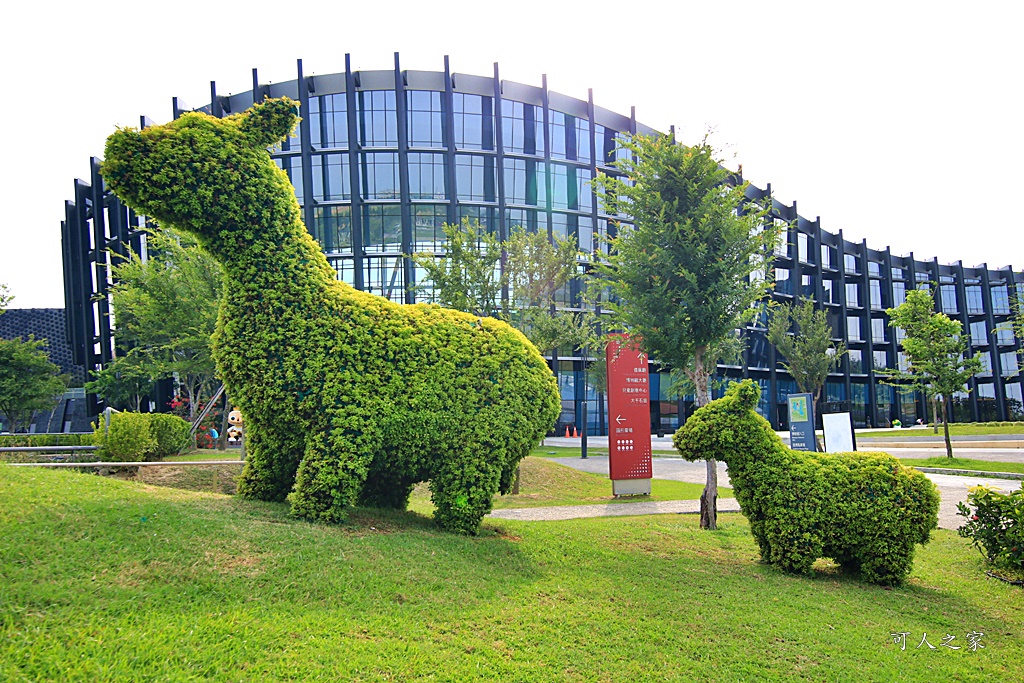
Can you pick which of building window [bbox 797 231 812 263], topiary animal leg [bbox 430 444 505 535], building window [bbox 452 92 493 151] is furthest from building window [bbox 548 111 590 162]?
topiary animal leg [bbox 430 444 505 535]

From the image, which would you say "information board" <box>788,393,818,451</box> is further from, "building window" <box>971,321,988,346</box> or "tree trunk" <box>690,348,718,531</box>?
"building window" <box>971,321,988,346</box>

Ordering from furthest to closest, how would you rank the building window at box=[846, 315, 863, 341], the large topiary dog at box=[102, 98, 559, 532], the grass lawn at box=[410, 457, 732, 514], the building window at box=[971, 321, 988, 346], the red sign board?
the building window at box=[971, 321, 988, 346], the building window at box=[846, 315, 863, 341], the red sign board, the grass lawn at box=[410, 457, 732, 514], the large topiary dog at box=[102, 98, 559, 532]

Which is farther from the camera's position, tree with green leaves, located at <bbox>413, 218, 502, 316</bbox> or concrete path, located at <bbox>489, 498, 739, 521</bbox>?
tree with green leaves, located at <bbox>413, 218, 502, 316</bbox>

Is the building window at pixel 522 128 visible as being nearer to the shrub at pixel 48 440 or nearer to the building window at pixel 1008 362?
the shrub at pixel 48 440

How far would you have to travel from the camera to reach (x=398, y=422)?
7.29 m

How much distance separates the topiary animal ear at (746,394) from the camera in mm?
8039

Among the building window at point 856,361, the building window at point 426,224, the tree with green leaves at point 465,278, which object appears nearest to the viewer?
the tree with green leaves at point 465,278

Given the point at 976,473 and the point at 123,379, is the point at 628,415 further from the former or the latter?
the point at 123,379

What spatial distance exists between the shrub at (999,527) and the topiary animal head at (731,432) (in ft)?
10.2

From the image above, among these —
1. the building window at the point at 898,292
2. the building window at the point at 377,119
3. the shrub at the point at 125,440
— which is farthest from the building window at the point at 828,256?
the shrub at the point at 125,440

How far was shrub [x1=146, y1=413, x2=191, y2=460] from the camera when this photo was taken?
1529cm

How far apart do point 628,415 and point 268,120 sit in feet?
39.9

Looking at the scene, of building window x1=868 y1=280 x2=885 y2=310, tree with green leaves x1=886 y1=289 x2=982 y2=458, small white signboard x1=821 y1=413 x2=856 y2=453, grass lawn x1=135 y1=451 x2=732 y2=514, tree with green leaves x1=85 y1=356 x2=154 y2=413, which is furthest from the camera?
building window x1=868 y1=280 x2=885 y2=310

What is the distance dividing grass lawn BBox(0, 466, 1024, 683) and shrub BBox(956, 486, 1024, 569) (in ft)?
1.45
